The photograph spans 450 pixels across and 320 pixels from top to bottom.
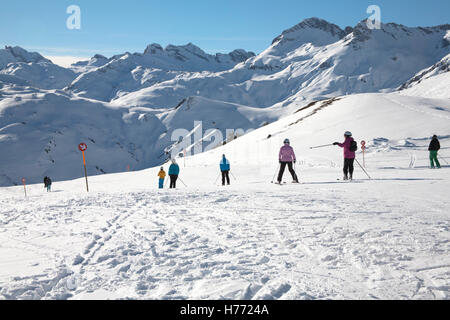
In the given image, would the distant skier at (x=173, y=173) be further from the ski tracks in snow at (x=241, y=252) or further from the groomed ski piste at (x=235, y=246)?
the ski tracks in snow at (x=241, y=252)

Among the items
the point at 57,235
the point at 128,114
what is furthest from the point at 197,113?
the point at 57,235

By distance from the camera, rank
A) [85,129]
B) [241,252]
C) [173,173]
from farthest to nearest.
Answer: [85,129], [173,173], [241,252]

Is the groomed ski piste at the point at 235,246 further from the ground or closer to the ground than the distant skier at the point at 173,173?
closer to the ground

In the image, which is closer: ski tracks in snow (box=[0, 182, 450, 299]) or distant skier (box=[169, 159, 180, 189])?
ski tracks in snow (box=[0, 182, 450, 299])

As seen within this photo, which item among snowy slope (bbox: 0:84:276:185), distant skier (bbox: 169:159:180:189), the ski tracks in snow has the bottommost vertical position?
the ski tracks in snow

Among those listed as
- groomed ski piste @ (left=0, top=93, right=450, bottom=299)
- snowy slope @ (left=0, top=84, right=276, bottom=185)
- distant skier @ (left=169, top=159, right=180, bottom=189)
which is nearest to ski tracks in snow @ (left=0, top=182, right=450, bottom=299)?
groomed ski piste @ (left=0, top=93, right=450, bottom=299)

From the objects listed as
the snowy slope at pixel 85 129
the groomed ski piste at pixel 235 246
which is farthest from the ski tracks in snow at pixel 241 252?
the snowy slope at pixel 85 129

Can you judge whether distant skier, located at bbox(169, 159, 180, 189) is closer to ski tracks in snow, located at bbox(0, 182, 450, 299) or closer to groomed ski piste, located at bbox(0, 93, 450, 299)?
groomed ski piste, located at bbox(0, 93, 450, 299)

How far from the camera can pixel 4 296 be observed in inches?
140

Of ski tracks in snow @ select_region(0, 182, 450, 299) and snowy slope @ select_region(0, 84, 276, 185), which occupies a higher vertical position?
snowy slope @ select_region(0, 84, 276, 185)

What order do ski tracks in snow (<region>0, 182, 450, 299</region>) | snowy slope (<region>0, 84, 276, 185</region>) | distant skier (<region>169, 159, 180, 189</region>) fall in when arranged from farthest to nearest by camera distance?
snowy slope (<region>0, 84, 276, 185</region>) → distant skier (<region>169, 159, 180, 189</region>) → ski tracks in snow (<region>0, 182, 450, 299</region>)

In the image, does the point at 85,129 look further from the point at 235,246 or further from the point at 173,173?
the point at 235,246

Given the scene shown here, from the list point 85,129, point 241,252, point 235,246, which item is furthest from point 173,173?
point 85,129
